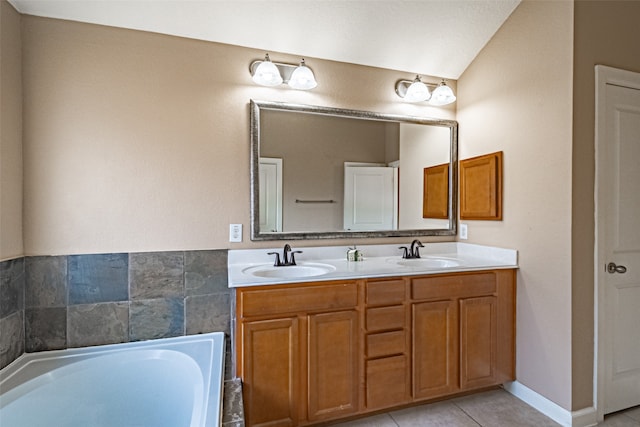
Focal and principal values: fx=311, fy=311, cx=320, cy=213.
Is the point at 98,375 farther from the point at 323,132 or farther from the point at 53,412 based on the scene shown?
the point at 323,132

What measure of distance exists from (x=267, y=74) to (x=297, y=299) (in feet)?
4.56

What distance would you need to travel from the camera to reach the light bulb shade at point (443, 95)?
2375 millimetres

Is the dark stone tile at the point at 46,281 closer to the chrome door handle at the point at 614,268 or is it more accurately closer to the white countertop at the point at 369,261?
the white countertop at the point at 369,261

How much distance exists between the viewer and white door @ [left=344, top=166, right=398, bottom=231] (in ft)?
7.47

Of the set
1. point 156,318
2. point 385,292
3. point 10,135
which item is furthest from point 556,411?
point 10,135

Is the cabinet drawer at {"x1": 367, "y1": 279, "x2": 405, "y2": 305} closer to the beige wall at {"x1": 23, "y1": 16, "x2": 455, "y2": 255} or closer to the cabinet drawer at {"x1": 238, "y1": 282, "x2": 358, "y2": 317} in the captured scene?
the cabinet drawer at {"x1": 238, "y1": 282, "x2": 358, "y2": 317}

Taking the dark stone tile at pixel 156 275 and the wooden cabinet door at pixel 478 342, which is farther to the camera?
the wooden cabinet door at pixel 478 342

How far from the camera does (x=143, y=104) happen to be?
6.13ft

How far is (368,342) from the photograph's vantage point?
177 cm

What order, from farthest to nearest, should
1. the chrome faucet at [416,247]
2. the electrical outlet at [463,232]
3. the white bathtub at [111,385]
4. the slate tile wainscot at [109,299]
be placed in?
the electrical outlet at [463,232] < the chrome faucet at [416,247] < the slate tile wainscot at [109,299] < the white bathtub at [111,385]

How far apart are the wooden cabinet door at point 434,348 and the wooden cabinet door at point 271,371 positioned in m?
0.74

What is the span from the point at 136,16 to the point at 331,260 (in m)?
1.90

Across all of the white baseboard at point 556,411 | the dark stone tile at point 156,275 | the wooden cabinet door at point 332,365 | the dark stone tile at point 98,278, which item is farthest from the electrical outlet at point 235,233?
the white baseboard at point 556,411

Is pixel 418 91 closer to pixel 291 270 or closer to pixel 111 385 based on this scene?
pixel 291 270
